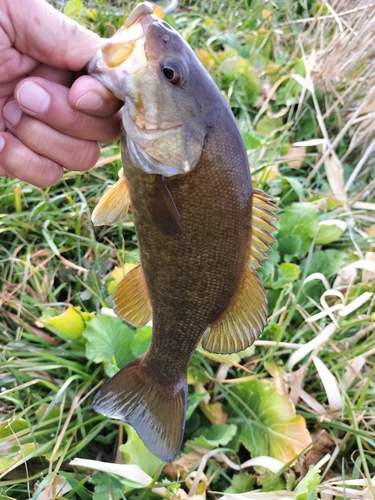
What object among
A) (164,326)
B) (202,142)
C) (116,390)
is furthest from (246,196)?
(116,390)

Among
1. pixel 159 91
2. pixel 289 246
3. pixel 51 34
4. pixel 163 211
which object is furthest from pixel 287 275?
pixel 51 34

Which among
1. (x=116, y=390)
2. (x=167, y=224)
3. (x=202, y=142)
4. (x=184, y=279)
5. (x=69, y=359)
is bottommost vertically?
(x=69, y=359)

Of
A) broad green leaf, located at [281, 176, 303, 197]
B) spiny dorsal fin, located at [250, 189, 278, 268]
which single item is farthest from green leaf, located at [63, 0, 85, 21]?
spiny dorsal fin, located at [250, 189, 278, 268]

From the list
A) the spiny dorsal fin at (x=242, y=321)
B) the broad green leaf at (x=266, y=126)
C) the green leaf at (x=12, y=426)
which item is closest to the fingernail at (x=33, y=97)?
the spiny dorsal fin at (x=242, y=321)

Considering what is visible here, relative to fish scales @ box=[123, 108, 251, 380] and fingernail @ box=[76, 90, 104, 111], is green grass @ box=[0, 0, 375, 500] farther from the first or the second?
fingernail @ box=[76, 90, 104, 111]

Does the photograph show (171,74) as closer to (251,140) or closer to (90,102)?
(90,102)

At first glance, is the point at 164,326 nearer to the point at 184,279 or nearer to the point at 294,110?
the point at 184,279
